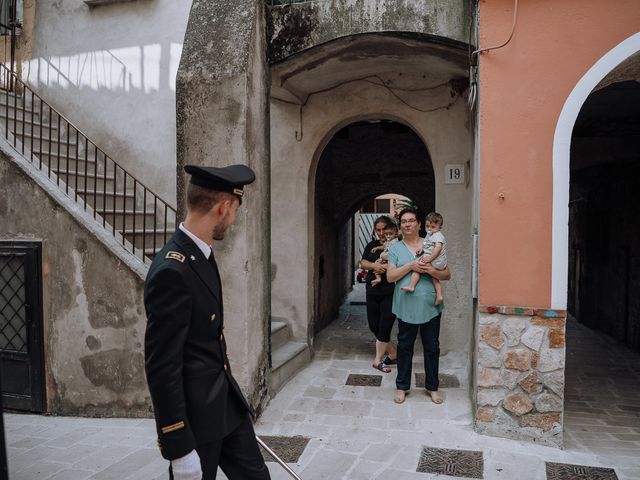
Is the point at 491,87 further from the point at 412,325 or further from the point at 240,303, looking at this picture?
the point at 240,303

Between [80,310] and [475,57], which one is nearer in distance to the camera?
[475,57]

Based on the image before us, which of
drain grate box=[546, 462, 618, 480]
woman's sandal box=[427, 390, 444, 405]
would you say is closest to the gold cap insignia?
drain grate box=[546, 462, 618, 480]

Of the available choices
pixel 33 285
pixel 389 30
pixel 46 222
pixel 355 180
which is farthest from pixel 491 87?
pixel 355 180

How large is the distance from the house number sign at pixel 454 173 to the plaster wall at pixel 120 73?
4.17 metres

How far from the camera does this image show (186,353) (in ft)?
7.84

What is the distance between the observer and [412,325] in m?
5.13

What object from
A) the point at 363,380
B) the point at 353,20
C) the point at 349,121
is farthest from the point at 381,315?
the point at 353,20

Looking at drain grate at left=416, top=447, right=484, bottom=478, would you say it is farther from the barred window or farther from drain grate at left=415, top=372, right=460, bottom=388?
the barred window

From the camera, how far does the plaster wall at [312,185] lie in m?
6.63

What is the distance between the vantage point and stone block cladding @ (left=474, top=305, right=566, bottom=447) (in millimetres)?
4328

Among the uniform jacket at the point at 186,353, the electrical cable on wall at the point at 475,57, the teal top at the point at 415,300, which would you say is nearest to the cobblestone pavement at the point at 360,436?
the teal top at the point at 415,300

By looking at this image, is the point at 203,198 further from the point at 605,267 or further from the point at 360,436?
the point at 605,267

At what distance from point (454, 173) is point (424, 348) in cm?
254

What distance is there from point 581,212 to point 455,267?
6999 millimetres
